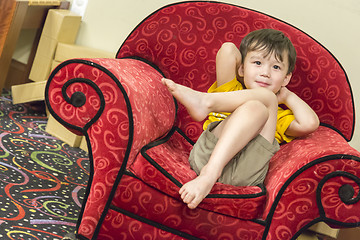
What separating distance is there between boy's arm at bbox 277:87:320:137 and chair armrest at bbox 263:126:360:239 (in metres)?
0.27

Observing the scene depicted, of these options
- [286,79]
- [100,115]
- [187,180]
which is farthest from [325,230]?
[100,115]

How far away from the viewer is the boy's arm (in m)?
1.95

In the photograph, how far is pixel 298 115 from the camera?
1.98 metres

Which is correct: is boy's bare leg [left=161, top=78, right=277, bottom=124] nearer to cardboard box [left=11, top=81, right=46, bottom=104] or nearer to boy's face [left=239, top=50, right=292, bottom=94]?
boy's face [left=239, top=50, right=292, bottom=94]

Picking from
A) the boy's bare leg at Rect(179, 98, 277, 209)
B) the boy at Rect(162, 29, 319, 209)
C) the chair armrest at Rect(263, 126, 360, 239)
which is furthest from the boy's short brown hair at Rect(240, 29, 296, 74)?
the chair armrest at Rect(263, 126, 360, 239)

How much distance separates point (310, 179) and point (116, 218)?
619 millimetres

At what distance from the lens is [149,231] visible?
5.53 ft

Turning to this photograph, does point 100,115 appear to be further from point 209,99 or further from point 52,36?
point 52,36

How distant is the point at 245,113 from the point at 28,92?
149 centimetres

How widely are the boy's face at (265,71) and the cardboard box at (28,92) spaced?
1.28 metres

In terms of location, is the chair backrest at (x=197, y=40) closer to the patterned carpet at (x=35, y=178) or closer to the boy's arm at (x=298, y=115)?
the boy's arm at (x=298, y=115)

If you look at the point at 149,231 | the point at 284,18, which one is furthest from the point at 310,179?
the point at 284,18

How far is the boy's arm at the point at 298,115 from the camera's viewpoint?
6.41 ft

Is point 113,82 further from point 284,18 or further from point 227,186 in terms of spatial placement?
point 284,18
